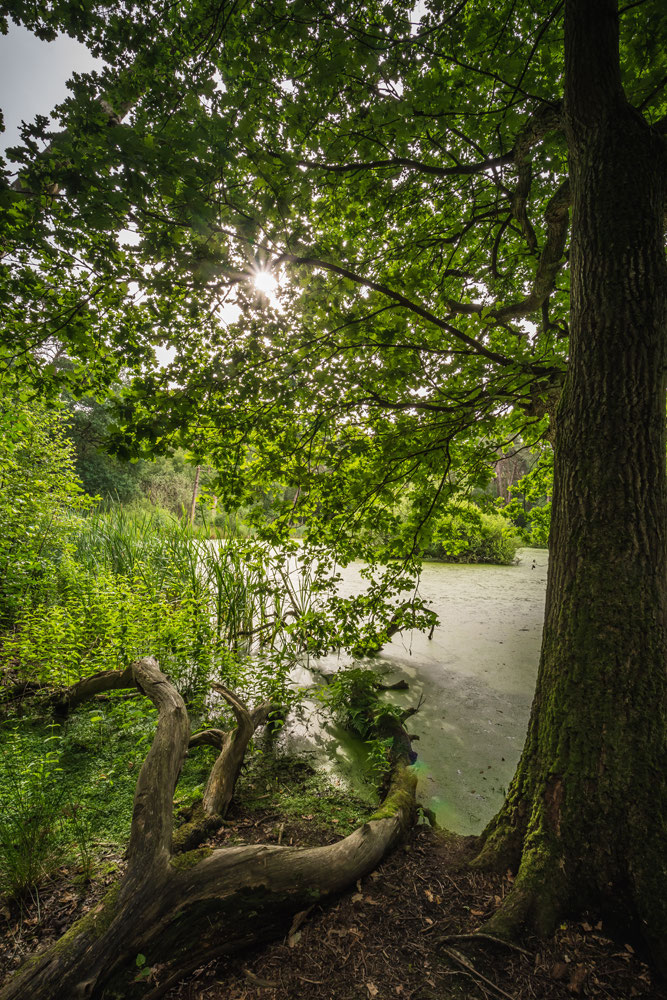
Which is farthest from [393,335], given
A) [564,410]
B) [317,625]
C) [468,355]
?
[317,625]

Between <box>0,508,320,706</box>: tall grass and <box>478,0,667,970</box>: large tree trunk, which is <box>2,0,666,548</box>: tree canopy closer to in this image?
<box>478,0,667,970</box>: large tree trunk

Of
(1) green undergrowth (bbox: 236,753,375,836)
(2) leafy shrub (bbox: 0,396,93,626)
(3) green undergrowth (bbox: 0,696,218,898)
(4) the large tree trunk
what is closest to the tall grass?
(2) leafy shrub (bbox: 0,396,93,626)

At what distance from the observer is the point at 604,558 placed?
1536 millimetres

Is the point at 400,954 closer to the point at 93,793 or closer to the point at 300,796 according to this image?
the point at 300,796

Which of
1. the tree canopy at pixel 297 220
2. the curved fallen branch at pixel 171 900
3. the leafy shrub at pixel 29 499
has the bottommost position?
the curved fallen branch at pixel 171 900

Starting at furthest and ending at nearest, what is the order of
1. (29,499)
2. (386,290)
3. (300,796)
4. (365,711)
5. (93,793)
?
(365,711) < (29,499) < (300,796) < (93,793) < (386,290)

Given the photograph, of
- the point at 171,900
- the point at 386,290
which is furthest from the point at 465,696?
the point at 386,290

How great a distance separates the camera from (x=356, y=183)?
254cm

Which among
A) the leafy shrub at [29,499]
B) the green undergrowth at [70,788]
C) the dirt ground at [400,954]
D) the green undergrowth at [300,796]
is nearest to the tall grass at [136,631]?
the leafy shrub at [29,499]

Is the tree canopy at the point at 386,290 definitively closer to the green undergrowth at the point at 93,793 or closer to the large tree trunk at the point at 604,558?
the large tree trunk at the point at 604,558

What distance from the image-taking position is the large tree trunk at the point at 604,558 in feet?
4.64

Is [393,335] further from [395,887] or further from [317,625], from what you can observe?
[395,887]

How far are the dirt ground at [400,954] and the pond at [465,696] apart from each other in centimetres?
83

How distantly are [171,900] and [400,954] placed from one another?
0.85 meters
